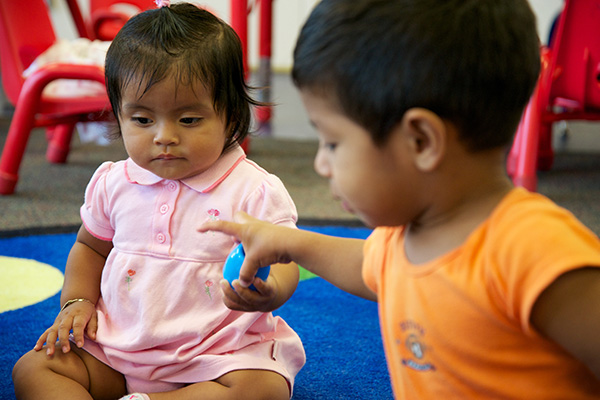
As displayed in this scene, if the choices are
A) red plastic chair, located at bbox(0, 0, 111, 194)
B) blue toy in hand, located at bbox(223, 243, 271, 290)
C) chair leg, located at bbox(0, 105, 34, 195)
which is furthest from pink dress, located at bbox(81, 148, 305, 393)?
chair leg, located at bbox(0, 105, 34, 195)

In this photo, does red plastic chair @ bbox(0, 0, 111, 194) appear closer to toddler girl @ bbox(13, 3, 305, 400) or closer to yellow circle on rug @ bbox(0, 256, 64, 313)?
yellow circle on rug @ bbox(0, 256, 64, 313)

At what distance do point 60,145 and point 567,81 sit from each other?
59.9 inches

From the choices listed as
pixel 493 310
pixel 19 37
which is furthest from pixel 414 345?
pixel 19 37

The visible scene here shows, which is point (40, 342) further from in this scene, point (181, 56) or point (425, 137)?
point (425, 137)

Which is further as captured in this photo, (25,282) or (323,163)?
(25,282)

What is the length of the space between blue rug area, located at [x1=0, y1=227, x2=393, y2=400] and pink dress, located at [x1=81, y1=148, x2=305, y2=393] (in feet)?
0.26

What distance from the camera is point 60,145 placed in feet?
6.87

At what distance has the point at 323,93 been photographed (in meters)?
0.53

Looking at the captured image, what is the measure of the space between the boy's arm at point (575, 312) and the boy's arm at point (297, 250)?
21cm

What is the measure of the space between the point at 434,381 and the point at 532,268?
147mm

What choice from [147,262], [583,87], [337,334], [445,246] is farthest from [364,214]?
[583,87]

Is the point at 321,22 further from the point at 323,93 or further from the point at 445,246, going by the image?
the point at 445,246

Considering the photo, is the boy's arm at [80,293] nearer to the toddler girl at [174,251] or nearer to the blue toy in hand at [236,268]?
the toddler girl at [174,251]

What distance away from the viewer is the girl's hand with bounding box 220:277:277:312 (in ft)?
2.11
